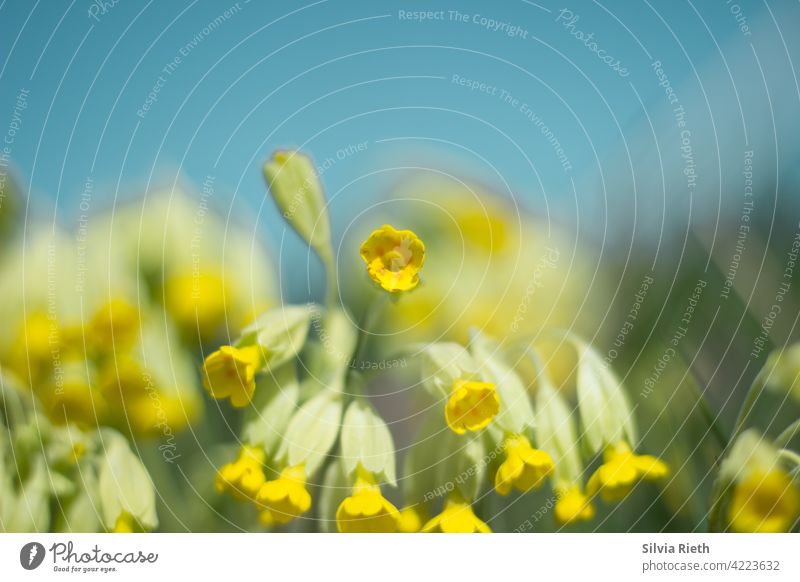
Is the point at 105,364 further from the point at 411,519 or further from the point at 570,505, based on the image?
the point at 570,505

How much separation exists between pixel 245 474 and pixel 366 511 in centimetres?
20

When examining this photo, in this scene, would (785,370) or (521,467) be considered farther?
(785,370)

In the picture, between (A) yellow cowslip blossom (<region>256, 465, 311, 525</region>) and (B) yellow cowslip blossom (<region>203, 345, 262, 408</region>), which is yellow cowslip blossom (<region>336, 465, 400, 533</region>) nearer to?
(A) yellow cowslip blossom (<region>256, 465, 311, 525</region>)

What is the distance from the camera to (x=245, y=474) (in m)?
1.38

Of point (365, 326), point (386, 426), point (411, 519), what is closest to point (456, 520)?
point (411, 519)

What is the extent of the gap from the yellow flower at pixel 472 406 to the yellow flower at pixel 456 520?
13 cm

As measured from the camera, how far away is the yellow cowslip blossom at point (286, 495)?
1365mm

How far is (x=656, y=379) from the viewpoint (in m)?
1.48

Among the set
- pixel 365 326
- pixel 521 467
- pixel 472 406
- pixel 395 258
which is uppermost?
pixel 395 258

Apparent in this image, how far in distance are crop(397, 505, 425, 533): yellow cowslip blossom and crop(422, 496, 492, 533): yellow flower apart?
0.05 feet

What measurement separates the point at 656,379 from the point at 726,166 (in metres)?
0.39
